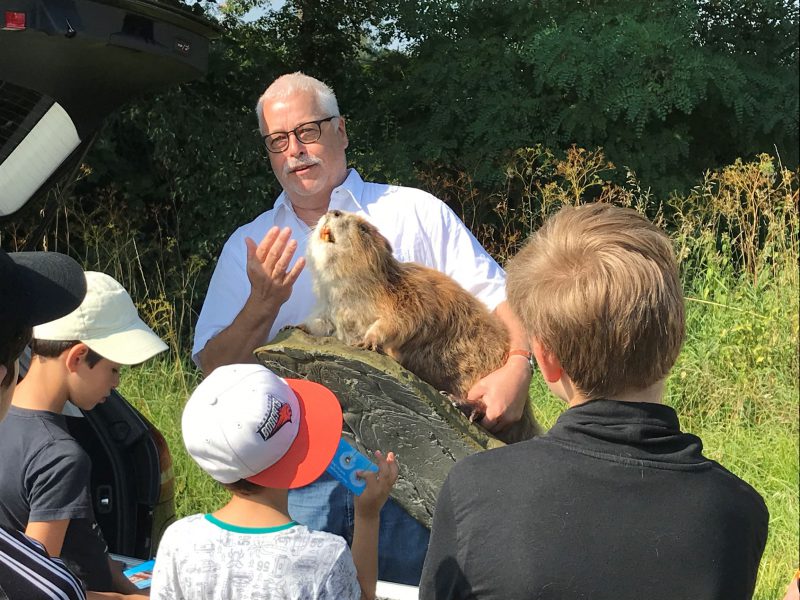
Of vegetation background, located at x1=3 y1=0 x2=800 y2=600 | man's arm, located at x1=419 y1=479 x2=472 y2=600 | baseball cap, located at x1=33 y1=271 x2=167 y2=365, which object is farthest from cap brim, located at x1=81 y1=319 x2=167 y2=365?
vegetation background, located at x1=3 y1=0 x2=800 y2=600

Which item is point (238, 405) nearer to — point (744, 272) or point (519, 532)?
point (519, 532)

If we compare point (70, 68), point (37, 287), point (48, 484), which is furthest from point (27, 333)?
point (70, 68)

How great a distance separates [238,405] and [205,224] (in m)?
6.66

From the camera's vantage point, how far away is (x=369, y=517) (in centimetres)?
197

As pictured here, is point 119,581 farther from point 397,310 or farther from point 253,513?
point 397,310

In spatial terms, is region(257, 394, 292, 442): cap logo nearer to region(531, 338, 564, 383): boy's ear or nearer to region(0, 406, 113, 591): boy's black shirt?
region(531, 338, 564, 383): boy's ear

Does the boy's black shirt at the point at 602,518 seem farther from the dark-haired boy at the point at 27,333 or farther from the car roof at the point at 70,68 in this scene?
the car roof at the point at 70,68

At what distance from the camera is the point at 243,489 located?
A: 1.81 meters

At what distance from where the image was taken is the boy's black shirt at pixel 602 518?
57.7 inches

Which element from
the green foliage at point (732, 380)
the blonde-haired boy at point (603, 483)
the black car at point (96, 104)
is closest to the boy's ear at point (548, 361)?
the blonde-haired boy at point (603, 483)

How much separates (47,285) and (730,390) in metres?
4.82

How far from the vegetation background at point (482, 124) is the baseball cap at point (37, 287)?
4.57m

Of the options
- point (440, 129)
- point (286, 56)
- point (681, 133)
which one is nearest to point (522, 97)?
point (440, 129)

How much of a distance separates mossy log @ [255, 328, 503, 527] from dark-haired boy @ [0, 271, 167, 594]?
41 centimetres
